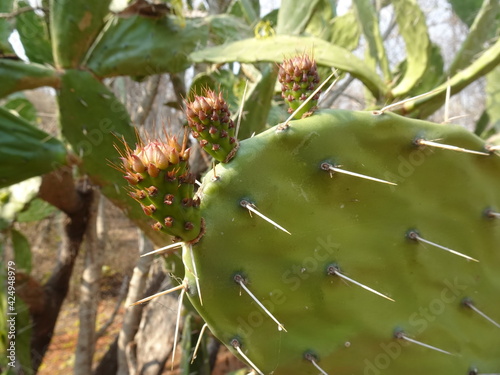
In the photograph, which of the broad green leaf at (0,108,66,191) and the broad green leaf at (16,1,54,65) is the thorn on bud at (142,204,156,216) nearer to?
the broad green leaf at (0,108,66,191)

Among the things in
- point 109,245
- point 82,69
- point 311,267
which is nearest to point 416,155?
point 311,267

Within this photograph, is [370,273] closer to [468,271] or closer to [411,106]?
[468,271]

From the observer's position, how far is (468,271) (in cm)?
83

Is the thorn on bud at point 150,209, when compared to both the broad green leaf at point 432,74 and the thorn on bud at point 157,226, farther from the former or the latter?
the broad green leaf at point 432,74

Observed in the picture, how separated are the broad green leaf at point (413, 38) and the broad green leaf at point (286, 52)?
0.28m

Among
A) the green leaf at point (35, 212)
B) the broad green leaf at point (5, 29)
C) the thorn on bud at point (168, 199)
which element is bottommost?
the green leaf at point (35, 212)

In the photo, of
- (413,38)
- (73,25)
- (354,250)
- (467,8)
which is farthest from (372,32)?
(354,250)

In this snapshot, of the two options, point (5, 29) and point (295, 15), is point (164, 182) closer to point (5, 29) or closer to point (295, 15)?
point (295, 15)

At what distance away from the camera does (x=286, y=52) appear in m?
1.23

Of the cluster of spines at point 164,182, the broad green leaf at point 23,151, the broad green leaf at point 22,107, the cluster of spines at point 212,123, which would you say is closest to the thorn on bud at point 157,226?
the cluster of spines at point 164,182

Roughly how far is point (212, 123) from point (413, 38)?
4.11ft

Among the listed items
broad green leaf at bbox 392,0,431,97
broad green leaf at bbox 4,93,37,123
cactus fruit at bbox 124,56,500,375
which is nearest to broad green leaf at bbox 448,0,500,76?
broad green leaf at bbox 392,0,431,97

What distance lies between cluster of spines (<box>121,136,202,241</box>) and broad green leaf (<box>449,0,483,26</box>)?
80.1 inches

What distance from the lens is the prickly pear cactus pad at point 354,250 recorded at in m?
0.63
